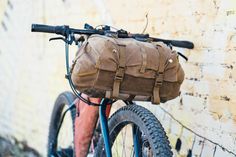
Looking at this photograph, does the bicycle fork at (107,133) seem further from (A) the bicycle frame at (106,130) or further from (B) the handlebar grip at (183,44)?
(B) the handlebar grip at (183,44)

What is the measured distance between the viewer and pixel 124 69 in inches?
74.7

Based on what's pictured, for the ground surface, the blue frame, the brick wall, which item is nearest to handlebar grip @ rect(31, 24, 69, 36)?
the blue frame

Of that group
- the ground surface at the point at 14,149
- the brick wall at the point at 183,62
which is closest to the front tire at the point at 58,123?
the brick wall at the point at 183,62

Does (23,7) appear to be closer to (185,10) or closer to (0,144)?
(0,144)

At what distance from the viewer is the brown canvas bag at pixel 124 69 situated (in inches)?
73.5

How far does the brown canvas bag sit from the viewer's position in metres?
1.87

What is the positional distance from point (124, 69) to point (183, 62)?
2.96 ft

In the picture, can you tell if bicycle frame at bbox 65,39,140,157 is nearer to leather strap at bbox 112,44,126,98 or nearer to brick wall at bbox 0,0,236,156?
leather strap at bbox 112,44,126,98

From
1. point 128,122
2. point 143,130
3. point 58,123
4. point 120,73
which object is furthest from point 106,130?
point 58,123

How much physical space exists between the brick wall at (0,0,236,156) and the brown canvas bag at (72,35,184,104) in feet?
1.81

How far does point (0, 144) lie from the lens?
210 inches

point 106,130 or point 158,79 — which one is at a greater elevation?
point 158,79

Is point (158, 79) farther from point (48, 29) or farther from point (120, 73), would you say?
point (48, 29)

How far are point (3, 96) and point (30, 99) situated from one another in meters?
0.73
